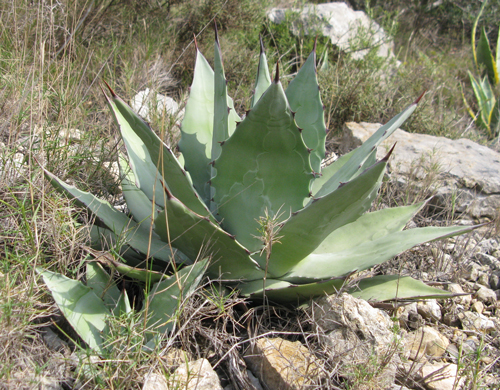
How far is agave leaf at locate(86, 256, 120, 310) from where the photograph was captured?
1518 millimetres

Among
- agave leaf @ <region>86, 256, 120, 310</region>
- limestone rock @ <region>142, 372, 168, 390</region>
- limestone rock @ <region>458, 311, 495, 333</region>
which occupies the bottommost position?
limestone rock @ <region>458, 311, 495, 333</region>

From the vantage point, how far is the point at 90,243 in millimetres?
1632

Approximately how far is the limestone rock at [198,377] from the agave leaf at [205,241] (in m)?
0.35

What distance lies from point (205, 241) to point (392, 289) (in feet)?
2.72

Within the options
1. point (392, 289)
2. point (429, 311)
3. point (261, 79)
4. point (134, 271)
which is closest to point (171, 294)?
point (134, 271)

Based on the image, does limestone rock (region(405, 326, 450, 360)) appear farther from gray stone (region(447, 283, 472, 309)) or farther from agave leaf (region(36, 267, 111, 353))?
agave leaf (region(36, 267, 111, 353))

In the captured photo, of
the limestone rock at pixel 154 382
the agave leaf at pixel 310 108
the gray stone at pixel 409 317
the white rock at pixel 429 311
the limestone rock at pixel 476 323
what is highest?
the agave leaf at pixel 310 108

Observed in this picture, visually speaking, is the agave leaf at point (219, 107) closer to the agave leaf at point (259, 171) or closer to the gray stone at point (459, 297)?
the agave leaf at point (259, 171)

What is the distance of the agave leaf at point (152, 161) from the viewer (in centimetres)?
142

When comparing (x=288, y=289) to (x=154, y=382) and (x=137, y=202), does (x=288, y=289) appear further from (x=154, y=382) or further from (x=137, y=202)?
(x=137, y=202)

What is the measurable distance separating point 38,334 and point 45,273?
196 millimetres

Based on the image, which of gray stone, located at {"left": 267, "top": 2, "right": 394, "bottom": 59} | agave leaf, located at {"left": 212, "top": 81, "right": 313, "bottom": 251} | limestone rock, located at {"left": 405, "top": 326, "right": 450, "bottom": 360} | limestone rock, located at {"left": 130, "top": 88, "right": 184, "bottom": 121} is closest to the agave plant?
agave leaf, located at {"left": 212, "top": 81, "right": 313, "bottom": 251}

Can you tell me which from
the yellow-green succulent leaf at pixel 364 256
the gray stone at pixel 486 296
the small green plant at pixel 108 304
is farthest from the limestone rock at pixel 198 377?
the gray stone at pixel 486 296

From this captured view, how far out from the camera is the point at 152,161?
5.44 feet
